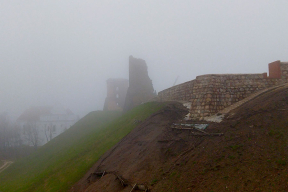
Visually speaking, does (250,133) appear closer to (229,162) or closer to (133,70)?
(229,162)

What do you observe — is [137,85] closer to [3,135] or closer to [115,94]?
[115,94]

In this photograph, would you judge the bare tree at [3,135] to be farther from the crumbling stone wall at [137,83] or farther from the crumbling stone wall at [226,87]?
the crumbling stone wall at [226,87]

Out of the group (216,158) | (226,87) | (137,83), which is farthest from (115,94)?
(216,158)

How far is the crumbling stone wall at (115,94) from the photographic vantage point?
48684 millimetres

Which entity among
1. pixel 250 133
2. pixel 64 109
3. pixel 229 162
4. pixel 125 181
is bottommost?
pixel 64 109

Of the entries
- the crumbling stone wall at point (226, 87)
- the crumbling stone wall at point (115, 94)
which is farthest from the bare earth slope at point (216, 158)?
the crumbling stone wall at point (115, 94)

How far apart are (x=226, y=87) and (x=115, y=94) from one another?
39.8 meters


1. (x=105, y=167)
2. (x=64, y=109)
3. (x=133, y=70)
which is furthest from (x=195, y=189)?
(x=64, y=109)

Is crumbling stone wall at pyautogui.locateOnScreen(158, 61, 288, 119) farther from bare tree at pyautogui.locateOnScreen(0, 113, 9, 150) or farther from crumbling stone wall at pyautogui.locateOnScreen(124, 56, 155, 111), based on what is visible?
bare tree at pyautogui.locateOnScreen(0, 113, 9, 150)

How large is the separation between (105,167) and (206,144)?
5.25 meters

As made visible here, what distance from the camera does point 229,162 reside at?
6047 millimetres

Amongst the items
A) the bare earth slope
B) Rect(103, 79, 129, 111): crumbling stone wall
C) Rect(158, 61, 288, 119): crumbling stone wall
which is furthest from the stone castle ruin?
the bare earth slope

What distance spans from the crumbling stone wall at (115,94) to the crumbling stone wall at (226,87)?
37.9 metres

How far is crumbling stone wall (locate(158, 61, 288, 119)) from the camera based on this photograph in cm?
1104
